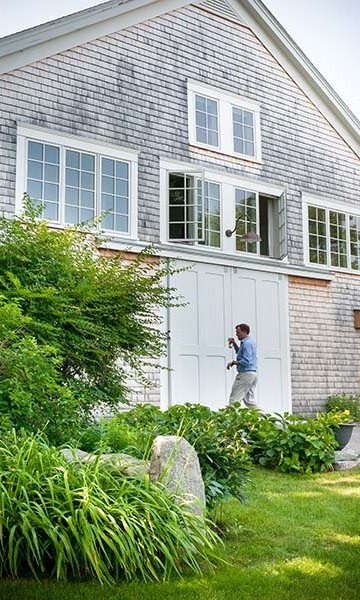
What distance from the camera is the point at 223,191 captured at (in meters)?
11.7

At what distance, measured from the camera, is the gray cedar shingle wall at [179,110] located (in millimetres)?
9742

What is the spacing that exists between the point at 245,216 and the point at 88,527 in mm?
9420

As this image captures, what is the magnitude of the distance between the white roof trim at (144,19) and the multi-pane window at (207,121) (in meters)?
1.67

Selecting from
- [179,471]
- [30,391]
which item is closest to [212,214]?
[30,391]

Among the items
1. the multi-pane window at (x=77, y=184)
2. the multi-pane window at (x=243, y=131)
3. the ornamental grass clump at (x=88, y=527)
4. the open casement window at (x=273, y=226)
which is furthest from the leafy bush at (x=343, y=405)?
the ornamental grass clump at (x=88, y=527)

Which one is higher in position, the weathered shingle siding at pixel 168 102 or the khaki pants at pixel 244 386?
the weathered shingle siding at pixel 168 102

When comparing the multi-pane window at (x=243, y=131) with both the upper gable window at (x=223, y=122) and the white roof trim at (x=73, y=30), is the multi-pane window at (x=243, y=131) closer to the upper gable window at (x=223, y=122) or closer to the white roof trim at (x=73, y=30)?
the upper gable window at (x=223, y=122)

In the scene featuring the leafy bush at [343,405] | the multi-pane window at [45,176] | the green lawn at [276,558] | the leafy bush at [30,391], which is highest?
the multi-pane window at [45,176]

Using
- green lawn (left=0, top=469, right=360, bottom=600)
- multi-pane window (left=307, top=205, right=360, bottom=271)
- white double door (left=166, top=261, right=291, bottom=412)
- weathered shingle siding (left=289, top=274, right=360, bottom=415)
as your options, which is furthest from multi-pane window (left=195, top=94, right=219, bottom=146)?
green lawn (left=0, top=469, right=360, bottom=600)

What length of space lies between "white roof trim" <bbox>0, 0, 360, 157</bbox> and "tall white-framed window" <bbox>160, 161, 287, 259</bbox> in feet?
7.90

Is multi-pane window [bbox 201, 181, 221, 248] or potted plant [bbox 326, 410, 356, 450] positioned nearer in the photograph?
potted plant [bbox 326, 410, 356, 450]

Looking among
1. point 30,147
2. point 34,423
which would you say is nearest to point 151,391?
point 30,147

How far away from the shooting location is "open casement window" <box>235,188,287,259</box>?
39.2ft

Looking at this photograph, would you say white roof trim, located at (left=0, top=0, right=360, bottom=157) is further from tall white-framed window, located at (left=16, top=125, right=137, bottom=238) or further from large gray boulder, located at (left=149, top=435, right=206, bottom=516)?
large gray boulder, located at (left=149, top=435, right=206, bottom=516)
